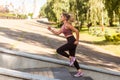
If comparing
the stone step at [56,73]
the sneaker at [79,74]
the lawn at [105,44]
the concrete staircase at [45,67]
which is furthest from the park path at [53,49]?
the sneaker at [79,74]

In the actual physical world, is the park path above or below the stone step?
below

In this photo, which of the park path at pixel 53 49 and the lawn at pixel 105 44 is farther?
the lawn at pixel 105 44

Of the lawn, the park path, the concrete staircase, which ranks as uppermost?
the concrete staircase

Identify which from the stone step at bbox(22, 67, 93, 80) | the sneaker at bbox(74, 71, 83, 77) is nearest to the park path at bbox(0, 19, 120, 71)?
the stone step at bbox(22, 67, 93, 80)

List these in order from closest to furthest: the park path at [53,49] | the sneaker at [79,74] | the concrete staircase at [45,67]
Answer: the sneaker at [79,74] → the concrete staircase at [45,67] → the park path at [53,49]

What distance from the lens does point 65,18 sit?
30.3 feet

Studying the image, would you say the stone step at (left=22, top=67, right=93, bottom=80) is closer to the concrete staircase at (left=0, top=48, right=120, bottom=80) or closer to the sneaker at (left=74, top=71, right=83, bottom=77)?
the concrete staircase at (left=0, top=48, right=120, bottom=80)

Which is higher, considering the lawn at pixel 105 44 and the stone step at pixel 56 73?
the stone step at pixel 56 73

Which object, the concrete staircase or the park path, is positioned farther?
the park path

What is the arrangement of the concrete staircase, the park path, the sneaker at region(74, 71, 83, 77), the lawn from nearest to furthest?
the sneaker at region(74, 71, 83, 77), the concrete staircase, the park path, the lawn

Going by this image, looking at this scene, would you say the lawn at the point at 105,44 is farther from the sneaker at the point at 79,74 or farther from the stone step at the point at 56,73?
the sneaker at the point at 79,74

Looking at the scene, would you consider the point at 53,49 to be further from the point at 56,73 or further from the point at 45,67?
the point at 56,73

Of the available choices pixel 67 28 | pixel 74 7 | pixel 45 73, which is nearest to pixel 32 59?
pixel 45 73

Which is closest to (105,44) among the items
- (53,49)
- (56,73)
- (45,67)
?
(53,49)
